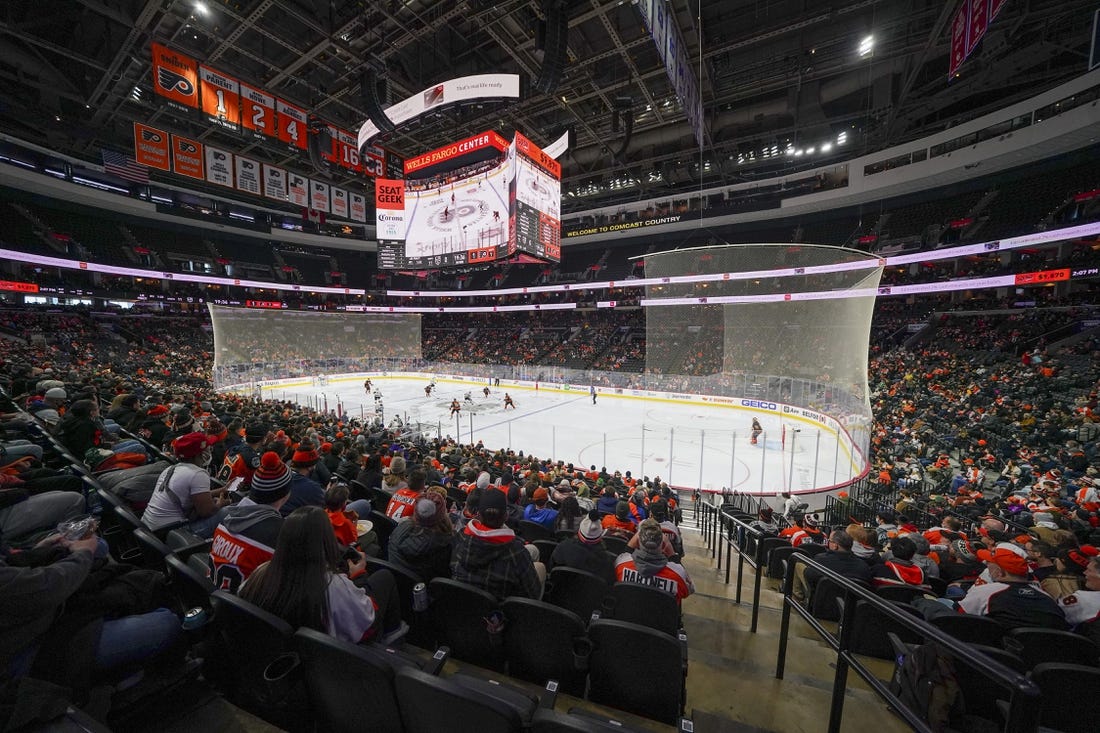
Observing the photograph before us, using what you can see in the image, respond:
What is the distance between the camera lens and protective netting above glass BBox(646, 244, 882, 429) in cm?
1291

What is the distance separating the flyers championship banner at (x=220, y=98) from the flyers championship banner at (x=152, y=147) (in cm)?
352

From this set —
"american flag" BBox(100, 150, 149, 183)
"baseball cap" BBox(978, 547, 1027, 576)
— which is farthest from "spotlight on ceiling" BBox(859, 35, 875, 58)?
"american flag" BBox(100, 150, 149, 183)

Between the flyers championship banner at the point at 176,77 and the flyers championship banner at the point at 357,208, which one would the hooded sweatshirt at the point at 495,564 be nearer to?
the flyers championship banner at the point at 176,77

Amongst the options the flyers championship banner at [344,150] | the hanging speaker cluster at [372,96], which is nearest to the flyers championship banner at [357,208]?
the flyers championship banner at [344,150]

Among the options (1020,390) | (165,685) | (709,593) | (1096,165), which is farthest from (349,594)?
(1096,165)

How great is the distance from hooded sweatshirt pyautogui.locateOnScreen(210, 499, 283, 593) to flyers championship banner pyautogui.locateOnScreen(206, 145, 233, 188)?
61.4ft

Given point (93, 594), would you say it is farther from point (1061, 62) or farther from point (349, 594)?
point (1061, 62)

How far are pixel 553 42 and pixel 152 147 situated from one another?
48.6 ft

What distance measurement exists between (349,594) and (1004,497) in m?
14.2

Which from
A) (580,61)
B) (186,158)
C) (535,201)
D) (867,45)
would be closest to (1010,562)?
(535,201)

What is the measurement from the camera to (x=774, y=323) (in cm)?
1515

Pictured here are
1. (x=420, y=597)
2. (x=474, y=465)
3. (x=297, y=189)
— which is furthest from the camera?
(x=297, y=189)

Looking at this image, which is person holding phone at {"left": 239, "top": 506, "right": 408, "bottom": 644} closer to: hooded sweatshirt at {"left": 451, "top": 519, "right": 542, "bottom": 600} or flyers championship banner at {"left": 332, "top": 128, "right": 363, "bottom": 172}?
hooded sweatshirt at {"left": 451, "top": 519, "right": 542, "bottom": 600}

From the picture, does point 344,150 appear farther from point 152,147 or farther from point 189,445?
point 189,445
